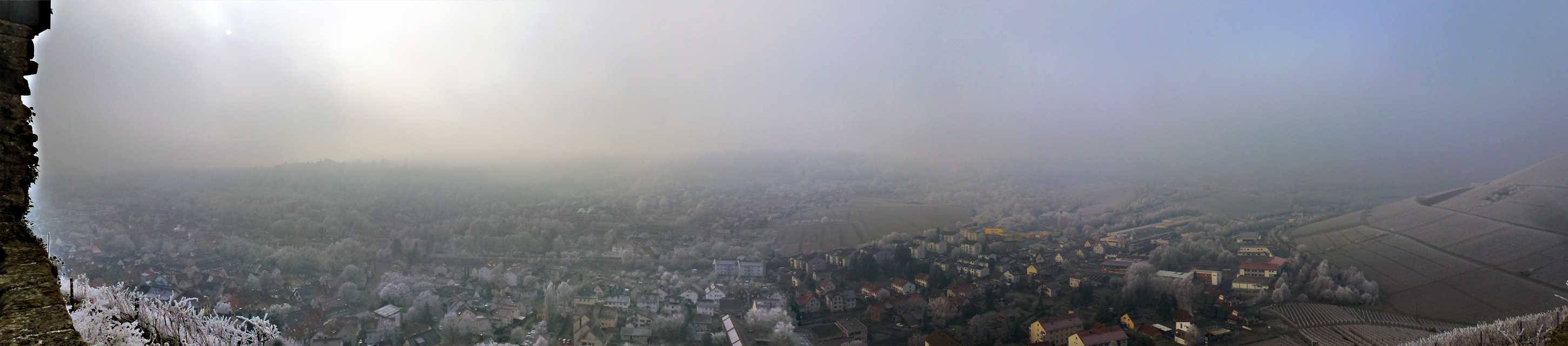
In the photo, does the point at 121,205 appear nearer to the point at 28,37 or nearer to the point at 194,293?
the point at 194,293

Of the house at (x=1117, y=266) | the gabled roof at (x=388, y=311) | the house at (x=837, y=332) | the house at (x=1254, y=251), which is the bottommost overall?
the house at (x=837, y=332)

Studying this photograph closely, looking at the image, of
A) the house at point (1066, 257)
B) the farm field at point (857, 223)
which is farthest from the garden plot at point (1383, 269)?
the farm field at point (857, 223)

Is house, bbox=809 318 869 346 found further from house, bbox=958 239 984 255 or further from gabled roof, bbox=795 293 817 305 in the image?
house, bbox=958 239 984 255

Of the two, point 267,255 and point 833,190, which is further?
point 833,190

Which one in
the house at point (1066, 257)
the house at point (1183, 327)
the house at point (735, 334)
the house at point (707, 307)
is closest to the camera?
the house at point (1183, 327)

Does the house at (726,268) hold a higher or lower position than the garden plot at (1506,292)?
lower

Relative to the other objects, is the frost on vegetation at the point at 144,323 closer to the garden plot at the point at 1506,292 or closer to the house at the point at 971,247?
the house at the point at 971,247

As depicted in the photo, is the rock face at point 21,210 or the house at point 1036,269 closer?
the rock face at point 21,210

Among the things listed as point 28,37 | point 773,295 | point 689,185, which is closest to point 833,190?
point 689,185
